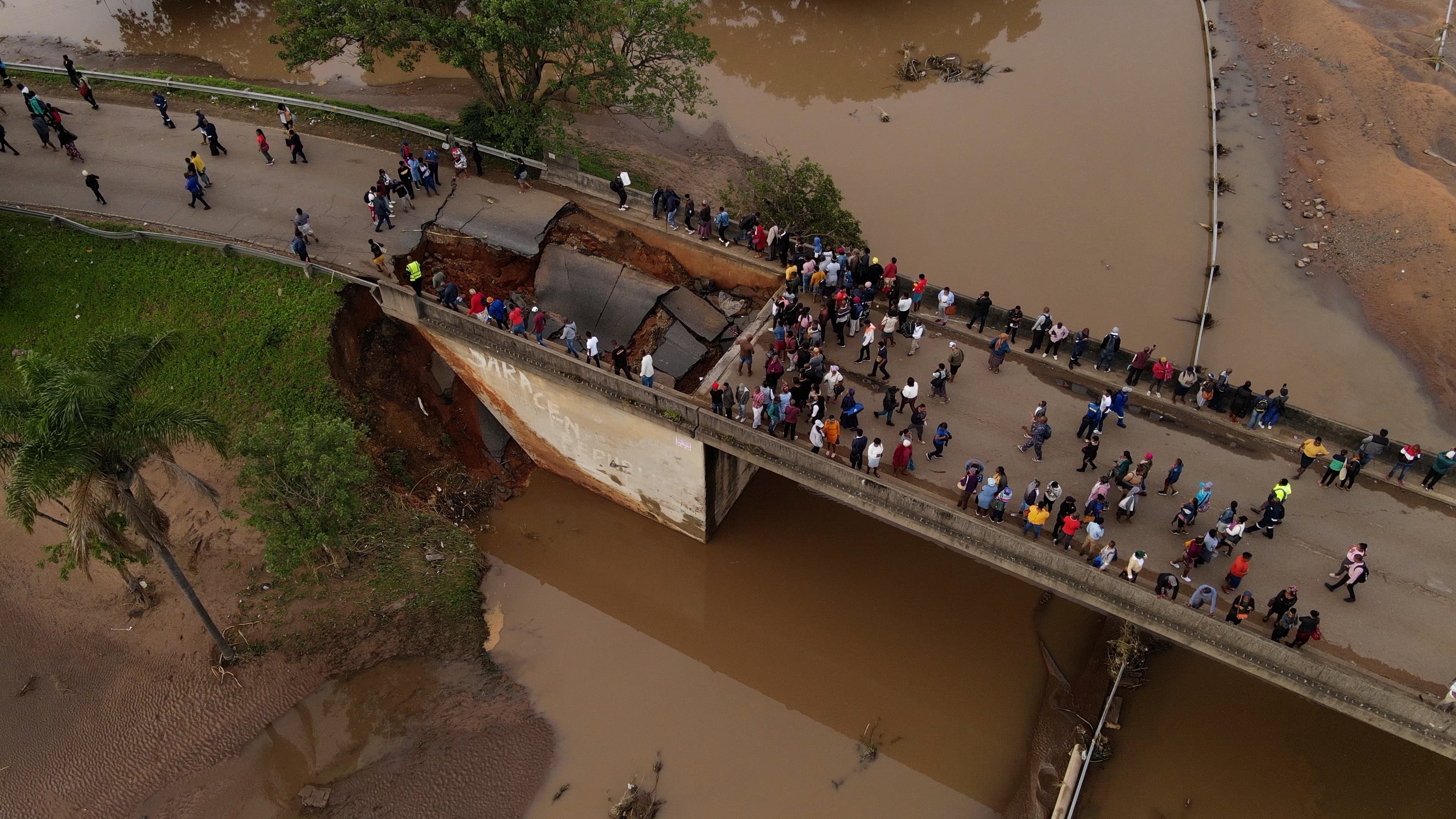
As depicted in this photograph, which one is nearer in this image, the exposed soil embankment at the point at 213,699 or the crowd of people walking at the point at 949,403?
the crowd of people walking at the point at 949,403

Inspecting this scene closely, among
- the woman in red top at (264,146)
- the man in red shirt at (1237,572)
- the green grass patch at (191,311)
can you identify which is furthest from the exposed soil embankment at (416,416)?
the man in red shirt at (1237,572)

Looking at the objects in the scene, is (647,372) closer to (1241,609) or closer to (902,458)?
(902,458)

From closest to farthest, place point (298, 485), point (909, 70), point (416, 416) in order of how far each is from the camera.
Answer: point (298, 485) < point (416, 416) < point (909, 70)

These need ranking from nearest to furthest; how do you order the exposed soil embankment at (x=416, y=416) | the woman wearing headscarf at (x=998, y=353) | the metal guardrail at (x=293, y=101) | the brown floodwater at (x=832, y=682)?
1. the brown floodwater at (x=832, y=682)
2. the woman wearing headscarf at (x=998, y=353)
3. the exposed soil embankment at (x=416, y=416)
4. the metal guardrail at (x=293, y=101)

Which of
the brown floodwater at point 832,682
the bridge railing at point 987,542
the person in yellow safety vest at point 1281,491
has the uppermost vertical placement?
the person in yellow safety vest at point 1281,491

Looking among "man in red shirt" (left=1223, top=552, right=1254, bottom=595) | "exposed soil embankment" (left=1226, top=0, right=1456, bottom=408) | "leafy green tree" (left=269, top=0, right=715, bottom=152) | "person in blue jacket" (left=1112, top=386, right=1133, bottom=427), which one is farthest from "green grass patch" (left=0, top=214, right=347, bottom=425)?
"exposed soil embankment" (left=1226, top=0, right=1456, bottom=408)

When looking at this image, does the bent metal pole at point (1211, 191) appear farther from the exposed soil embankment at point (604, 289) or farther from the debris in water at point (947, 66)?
the exposed soil embankment at point (604, 289)

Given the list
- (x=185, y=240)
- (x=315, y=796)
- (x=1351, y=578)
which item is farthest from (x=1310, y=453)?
(x=185, y=240)
